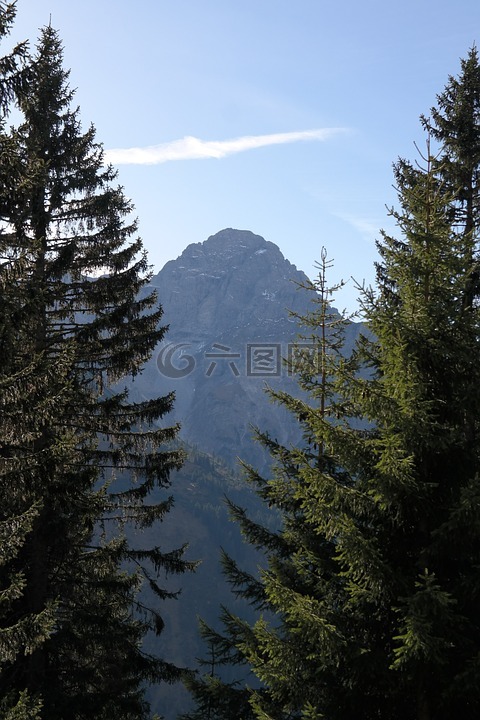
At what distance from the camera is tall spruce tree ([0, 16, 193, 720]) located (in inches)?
448

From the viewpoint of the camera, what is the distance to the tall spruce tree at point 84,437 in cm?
1138

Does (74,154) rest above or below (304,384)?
above

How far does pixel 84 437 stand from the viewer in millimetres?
14023

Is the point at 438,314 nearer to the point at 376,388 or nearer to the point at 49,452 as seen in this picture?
the point at 376,388

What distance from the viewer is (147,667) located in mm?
13312

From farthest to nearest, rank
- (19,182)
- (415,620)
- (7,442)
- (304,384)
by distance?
1. (304,384)
2. (7,442)
3. (19,182)
4. (415,620)

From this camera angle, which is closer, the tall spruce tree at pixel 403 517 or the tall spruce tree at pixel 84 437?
the tall spruce tree at pixel 403 517

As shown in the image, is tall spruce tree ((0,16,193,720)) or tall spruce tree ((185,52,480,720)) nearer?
tall spruce tree ((185,52,480,720))

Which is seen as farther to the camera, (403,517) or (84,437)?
(84,437)

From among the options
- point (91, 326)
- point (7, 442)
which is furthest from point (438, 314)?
point (91, 326)

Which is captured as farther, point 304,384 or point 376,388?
point 304,384

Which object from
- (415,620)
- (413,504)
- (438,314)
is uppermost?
(438,314)

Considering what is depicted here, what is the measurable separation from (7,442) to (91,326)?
4708mm

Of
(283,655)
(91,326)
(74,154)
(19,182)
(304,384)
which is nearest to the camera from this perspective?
(283,655)
